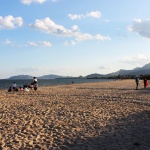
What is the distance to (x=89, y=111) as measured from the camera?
15969 millimetres

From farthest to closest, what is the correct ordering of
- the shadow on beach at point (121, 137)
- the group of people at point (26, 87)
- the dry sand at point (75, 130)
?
the group of people at point (26, 87) → the dry sand at point (75, 130) → the shadow on beach at point (121, 137)

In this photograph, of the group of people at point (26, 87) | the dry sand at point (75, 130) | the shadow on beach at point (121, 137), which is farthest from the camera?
the group of people at point (26, 87)

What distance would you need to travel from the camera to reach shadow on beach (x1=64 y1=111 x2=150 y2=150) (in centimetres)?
906

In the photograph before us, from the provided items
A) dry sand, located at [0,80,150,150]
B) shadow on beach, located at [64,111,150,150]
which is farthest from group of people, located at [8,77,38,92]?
shadow on beach, located at [64,111,150,150]

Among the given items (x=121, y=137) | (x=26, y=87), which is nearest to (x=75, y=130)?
(x=121, y=137)

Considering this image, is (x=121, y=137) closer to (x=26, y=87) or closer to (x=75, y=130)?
(x=75, y=130)

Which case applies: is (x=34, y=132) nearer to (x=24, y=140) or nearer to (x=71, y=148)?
(x=24, y=140)

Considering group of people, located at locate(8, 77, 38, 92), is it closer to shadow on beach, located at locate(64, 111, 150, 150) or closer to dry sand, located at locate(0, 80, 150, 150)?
dry sand, located at locate(0, 80, 150, 150)

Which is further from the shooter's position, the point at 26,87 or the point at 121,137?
the point at 26,87

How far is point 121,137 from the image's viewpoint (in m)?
10.2

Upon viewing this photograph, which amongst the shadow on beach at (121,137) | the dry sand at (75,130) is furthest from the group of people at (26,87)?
the shadow on beach at (121,137)

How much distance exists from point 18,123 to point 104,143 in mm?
4517

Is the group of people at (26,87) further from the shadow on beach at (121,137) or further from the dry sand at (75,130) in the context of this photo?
the shadow on beach at (121,137)

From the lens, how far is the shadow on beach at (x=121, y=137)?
9.06 metres
